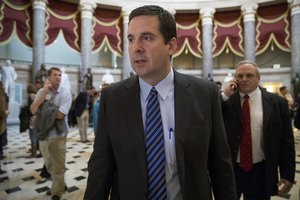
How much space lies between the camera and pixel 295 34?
1381 cm

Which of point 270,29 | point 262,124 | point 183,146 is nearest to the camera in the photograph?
point 183,146

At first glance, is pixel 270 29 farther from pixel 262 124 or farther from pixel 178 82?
pixel 178 82

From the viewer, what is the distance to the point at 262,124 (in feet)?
7.47

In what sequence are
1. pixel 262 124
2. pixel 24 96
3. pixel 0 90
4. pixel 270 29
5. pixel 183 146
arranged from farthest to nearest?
pixel 270 29
pixel 24 96
pixel 0 90
pixel 262 124
pixel 183 146

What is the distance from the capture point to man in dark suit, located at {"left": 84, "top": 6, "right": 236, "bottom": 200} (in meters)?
1.20

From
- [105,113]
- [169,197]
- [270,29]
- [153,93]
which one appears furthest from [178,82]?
[270,29]

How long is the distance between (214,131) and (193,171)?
0.26 meters

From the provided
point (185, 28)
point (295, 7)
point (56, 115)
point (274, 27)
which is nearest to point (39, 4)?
point (185, 28)

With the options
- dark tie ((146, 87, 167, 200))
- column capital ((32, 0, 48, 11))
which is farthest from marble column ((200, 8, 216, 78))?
dark tie ((146, 87, 167, 200))

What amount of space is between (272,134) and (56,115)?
2.60 m

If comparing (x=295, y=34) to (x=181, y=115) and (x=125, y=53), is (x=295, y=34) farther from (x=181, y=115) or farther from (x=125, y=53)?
(x=181, y=115)

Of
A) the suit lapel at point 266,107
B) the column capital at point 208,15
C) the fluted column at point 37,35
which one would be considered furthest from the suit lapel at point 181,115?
the column capital at point 208,15

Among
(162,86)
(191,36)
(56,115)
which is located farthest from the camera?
(191,36)

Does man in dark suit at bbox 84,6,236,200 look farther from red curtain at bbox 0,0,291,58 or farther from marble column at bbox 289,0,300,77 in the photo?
marble column at bbox 289,0,300,77
